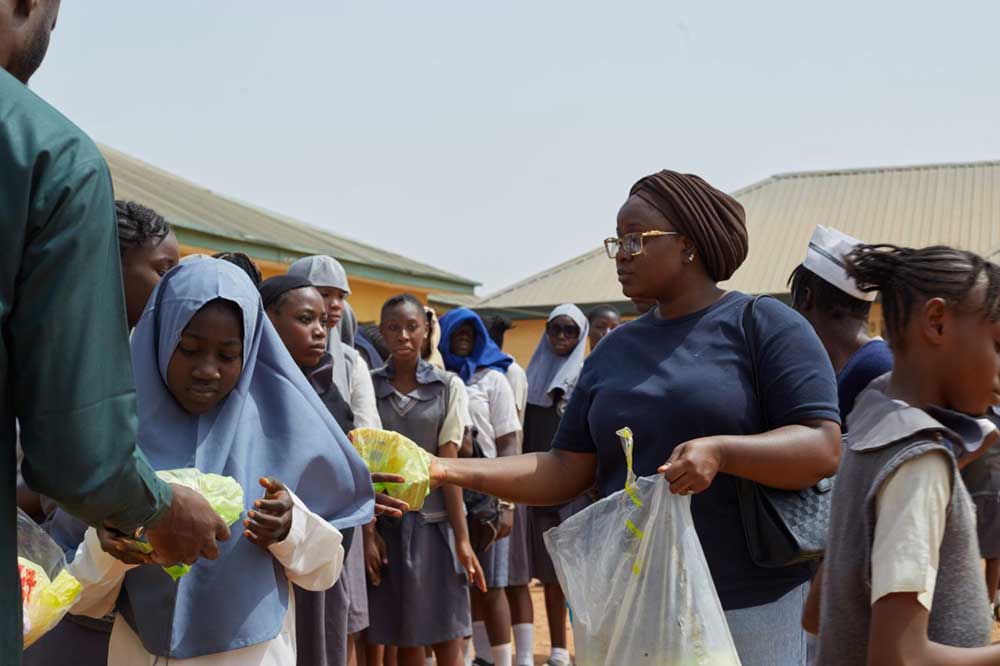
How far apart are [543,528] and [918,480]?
19.4 feet

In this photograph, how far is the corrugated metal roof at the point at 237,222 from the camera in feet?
41.8

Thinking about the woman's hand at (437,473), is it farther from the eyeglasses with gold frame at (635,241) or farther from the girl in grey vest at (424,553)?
the girl in grey vest at (424,553)

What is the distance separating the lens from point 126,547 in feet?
8.05

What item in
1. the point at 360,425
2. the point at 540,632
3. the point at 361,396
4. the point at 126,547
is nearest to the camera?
the point at 126,547

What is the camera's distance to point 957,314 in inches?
97.0

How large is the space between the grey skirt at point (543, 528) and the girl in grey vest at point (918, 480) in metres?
5.48

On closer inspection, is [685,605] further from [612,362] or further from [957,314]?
[957,314]

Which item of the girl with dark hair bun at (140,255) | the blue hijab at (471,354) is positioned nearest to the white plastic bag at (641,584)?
the girl with dark hair bun at (140,255)

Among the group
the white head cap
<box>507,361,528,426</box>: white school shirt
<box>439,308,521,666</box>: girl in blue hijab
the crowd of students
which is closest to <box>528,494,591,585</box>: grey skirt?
<box>439,308,521,666</box>: girl in blue hijab

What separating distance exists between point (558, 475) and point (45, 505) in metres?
1.56

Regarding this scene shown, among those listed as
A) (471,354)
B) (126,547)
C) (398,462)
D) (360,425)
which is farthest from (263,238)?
(126,547)

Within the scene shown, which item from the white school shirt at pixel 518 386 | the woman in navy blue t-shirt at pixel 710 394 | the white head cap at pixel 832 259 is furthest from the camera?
the white school shirt at pixel 518 386

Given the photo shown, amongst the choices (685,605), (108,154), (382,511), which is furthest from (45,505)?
(108,154)

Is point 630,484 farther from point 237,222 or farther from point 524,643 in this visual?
point 237,222
